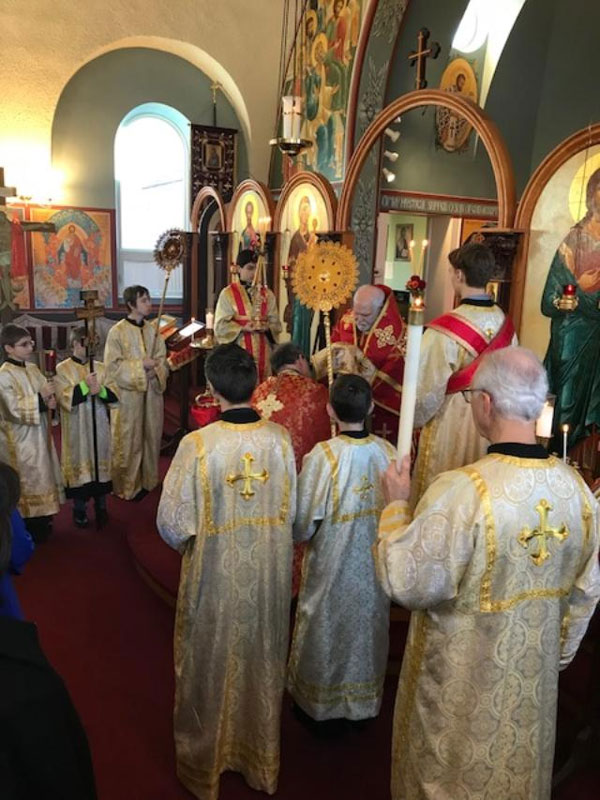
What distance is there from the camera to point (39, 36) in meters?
10.6

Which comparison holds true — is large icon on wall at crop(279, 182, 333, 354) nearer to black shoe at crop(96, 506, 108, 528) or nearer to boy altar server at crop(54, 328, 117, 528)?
boy altar server at crop(54, 328, 117, 528)

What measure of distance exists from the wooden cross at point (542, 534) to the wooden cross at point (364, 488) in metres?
1.15

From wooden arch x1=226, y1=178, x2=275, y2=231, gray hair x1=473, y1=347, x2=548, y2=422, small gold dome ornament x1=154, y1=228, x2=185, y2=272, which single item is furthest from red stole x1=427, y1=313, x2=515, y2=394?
wooden arch x1=226, y1=178, x2=275, y2=231

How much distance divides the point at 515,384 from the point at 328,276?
7.67 ft

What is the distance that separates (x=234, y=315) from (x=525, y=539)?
5558 mm

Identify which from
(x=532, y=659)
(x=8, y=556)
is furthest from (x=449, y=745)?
(x=8, y=556)

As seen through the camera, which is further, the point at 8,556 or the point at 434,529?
the point at 434,529

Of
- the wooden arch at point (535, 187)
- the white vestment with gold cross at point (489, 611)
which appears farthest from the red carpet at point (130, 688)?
the wooden arch at point (535, 187)

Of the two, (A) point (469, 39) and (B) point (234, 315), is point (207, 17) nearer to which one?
(A) point (469, 39)

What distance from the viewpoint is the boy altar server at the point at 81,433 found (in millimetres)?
6074

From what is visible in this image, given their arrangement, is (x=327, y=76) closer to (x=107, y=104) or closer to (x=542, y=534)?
(x=107, y=104)

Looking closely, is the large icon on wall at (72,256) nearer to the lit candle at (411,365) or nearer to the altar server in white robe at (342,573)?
the altar server in white robe at (342,573)

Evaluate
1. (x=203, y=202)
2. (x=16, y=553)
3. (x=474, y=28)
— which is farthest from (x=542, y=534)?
(x=203, y=202)

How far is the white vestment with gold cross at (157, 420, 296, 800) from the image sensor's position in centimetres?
286
